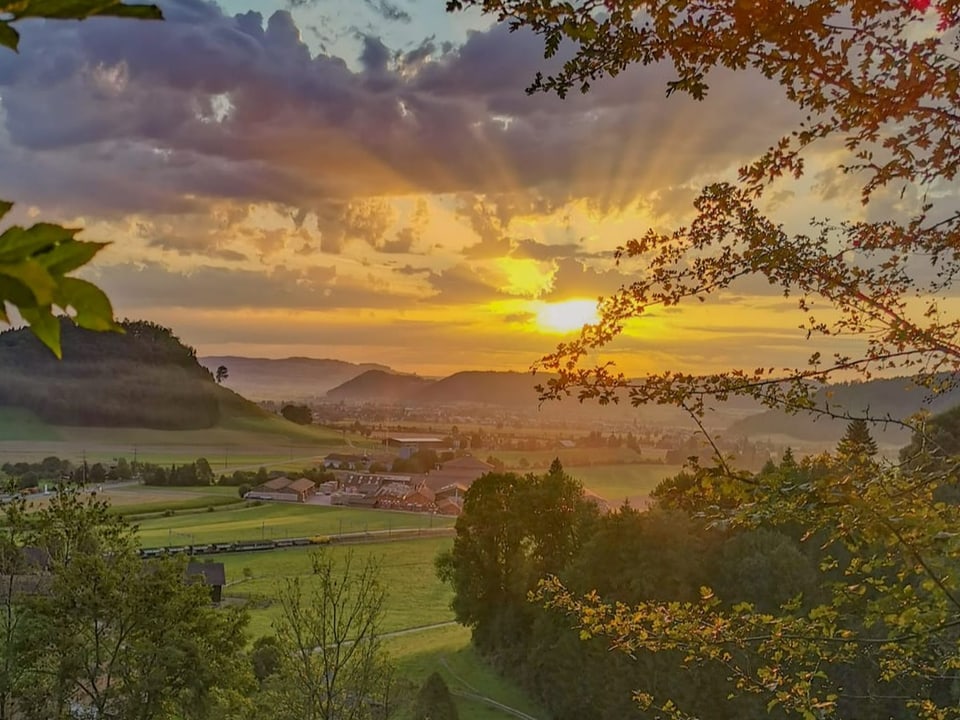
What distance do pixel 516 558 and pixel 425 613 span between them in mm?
5141

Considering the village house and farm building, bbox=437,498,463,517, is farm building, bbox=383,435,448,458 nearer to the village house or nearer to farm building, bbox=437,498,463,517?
the village house

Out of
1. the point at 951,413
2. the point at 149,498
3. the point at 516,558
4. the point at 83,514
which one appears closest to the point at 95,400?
the point at 149,498

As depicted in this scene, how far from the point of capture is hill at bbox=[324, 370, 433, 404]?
5281 cm

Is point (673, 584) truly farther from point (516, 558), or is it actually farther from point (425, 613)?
point (425, 613)

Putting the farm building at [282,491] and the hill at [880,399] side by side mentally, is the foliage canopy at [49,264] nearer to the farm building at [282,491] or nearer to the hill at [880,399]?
the hill at [880,399]

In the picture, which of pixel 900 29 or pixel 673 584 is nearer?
pixel 900 29

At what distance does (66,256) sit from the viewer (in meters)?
0.45

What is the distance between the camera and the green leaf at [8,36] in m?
0.48

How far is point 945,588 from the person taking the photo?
238 cm

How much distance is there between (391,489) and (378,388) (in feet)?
79.4

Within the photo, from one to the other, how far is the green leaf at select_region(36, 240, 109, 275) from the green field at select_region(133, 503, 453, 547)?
23.2 m

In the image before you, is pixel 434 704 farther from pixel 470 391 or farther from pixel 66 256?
pixel 470 391

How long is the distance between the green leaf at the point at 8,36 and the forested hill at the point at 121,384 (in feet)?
98.9

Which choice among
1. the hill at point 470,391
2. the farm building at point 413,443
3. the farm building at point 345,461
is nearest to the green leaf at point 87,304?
the farm building at point 345,461
